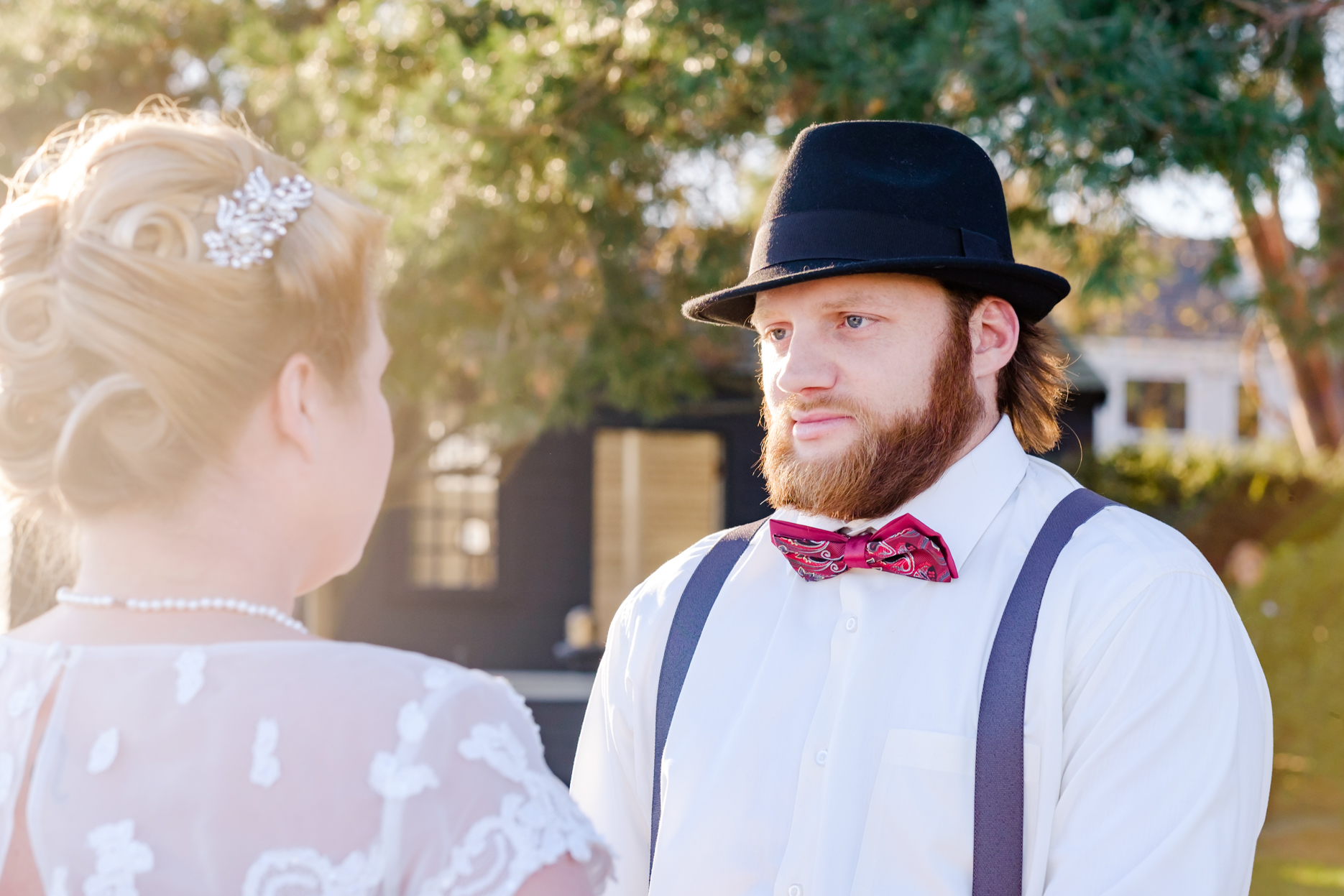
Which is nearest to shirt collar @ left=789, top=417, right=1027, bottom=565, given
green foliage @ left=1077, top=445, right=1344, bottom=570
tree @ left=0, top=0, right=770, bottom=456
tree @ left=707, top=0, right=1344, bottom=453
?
tree @ left=707, top=0, right=1344, bottom=453

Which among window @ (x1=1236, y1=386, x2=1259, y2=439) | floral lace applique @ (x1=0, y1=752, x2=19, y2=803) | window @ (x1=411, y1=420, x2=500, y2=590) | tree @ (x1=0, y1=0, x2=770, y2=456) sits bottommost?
window @ (x1=411, y1=420, x2=500, y2=590)

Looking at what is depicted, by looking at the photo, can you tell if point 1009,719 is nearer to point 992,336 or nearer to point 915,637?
point 915,637

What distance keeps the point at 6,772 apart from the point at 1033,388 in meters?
1.96

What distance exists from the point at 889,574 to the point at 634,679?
19.7 inches

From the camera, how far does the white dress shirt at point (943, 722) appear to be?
67.9 inches

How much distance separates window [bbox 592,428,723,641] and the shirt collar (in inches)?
490

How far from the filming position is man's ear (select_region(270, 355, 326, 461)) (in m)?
1.21

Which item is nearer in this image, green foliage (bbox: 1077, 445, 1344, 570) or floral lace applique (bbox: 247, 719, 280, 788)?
floral lace applique (bbox: 247, 719, 280, 788)

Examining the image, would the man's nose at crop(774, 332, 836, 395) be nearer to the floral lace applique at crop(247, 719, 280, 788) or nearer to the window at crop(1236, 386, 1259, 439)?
the floral lace applique at crop(247, 719, 280, 788)

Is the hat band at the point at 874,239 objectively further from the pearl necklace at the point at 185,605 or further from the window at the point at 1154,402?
the window at the point at 1154,402

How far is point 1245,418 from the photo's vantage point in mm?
24109

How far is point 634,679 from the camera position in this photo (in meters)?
2.22

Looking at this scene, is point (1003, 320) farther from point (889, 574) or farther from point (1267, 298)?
point (1267, 298)

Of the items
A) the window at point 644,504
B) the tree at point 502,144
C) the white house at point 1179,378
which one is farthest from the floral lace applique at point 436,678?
the white house at point 1179,378
